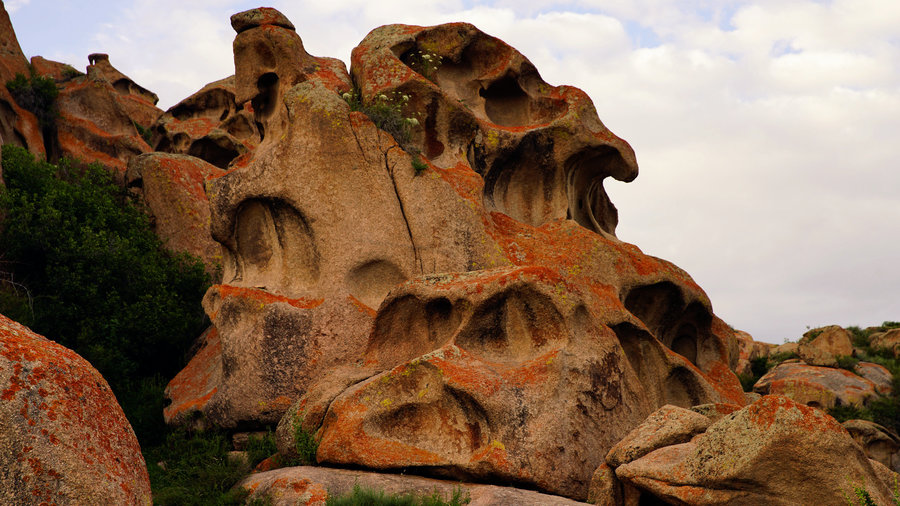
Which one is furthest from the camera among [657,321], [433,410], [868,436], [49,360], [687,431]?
[868,436]

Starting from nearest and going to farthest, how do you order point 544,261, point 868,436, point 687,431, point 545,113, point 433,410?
point 687,431 < point 433,410 < point 544,261 < point 545,113 < point 868,436

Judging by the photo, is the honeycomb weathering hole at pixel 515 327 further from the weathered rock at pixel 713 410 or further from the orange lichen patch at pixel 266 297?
the orange lichen patch at pixel 266 297

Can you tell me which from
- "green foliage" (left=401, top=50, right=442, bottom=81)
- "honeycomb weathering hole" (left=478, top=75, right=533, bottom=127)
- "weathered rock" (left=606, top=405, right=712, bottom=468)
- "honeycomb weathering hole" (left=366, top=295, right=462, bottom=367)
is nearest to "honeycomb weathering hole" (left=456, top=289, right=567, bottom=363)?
"honeycomb weathering hole" (left=366, top=295, right=462, bottom=367)

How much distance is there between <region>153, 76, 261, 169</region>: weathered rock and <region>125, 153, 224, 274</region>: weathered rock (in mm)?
6286

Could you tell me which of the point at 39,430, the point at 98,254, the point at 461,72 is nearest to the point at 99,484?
the point at 39,430

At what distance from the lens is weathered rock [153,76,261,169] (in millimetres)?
32375

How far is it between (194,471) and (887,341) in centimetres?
3804

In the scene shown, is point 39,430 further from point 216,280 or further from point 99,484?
point 216,280

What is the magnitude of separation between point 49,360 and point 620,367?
7.89 metres

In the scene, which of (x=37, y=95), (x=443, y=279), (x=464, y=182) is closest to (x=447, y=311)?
(x=443, y=279)

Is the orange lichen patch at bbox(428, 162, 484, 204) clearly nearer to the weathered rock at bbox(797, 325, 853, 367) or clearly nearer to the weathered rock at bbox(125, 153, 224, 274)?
the weathered rock at bbox(125, 153, 224, 274)

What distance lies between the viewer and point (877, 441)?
26.0 metres

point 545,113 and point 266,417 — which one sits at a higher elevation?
point 545,113

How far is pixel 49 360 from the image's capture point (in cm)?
681
